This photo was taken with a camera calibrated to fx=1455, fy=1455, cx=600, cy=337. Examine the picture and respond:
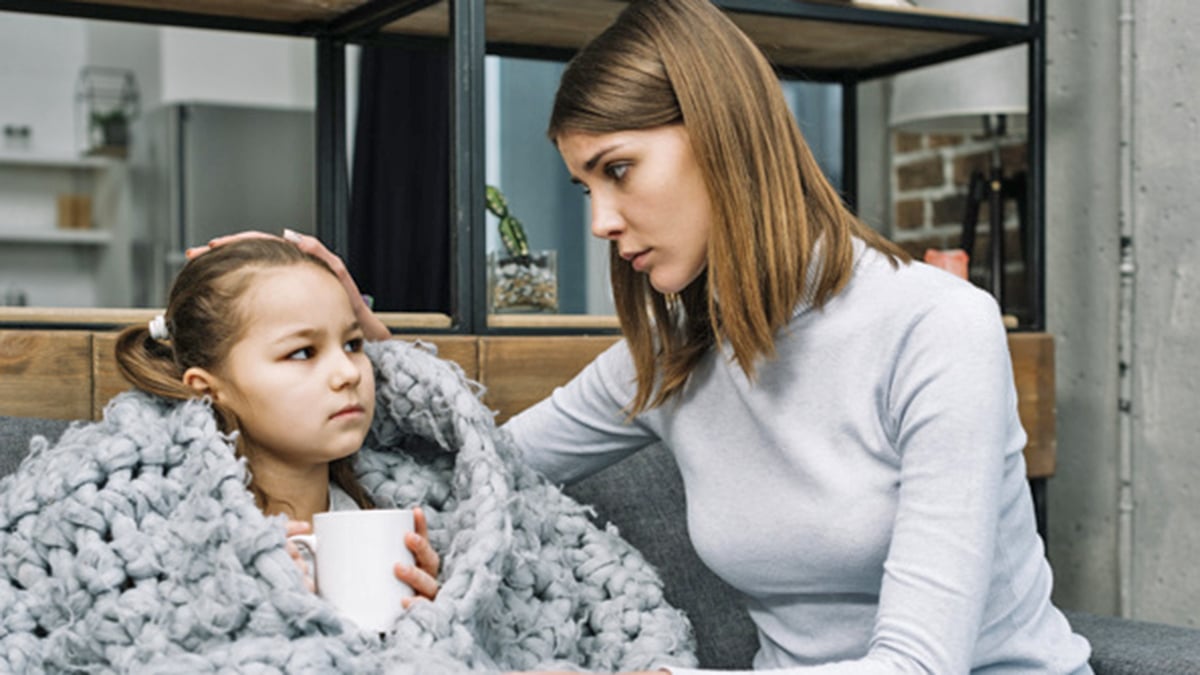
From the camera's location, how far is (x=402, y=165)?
123 inches

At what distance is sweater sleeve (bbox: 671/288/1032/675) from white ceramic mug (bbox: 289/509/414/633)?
25cm

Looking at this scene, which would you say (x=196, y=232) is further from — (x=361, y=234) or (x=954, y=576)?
(x=954, y=576)

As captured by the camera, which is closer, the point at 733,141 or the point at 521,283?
the point at 733,141

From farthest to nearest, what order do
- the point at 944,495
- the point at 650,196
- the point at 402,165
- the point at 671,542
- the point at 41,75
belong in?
the point at 41,75 → the point at 402,165 → the point at 671,542 → the point at 650,196 → the point at 944,495

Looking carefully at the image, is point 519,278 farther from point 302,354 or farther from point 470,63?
point 302,354

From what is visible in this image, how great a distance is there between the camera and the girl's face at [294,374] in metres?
1.29

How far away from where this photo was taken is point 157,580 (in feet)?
3.89

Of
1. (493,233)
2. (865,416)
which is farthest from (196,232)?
(865,416)

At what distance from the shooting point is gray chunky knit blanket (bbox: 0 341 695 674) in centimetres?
115

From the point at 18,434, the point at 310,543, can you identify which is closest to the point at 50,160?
the point at 18,434

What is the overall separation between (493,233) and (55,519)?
174 centimetres

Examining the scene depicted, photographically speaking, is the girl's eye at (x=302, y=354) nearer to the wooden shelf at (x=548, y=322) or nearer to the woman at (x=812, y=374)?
the woman at (x=812, y=374)

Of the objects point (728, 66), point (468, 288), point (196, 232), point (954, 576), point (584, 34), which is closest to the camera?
point (954, 576)

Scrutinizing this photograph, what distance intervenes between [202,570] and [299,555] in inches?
3.8
